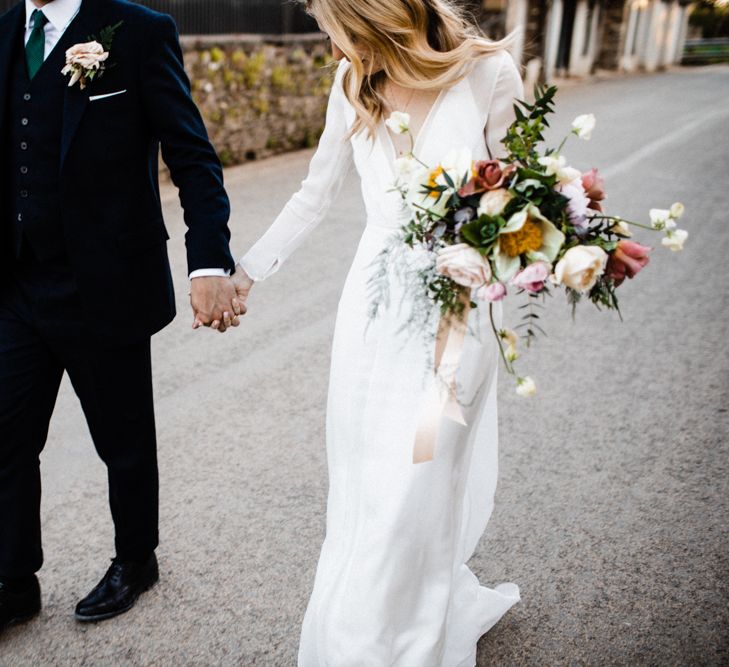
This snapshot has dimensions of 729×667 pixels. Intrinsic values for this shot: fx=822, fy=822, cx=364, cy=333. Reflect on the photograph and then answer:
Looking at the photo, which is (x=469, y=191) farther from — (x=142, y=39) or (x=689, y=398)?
(x=689, y=398)

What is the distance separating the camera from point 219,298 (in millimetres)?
2652

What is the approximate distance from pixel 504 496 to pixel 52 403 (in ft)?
6.30

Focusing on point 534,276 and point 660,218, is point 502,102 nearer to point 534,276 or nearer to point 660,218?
point 660,218

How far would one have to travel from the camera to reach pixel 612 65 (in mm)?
34094

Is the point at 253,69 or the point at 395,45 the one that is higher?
the point at 395,45

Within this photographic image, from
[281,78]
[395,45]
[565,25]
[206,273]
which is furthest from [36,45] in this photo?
[565,25]

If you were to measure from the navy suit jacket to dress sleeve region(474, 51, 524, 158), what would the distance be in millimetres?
867

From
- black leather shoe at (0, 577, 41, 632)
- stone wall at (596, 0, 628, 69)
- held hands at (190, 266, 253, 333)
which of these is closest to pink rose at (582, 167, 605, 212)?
held hands at (190, 266, 253, 333)

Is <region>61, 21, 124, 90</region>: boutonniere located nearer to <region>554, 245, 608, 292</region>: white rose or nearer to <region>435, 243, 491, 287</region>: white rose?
<region>435, 243, 491, 287</region>: white rose

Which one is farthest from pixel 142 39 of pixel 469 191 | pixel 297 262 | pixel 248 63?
pixel 248 63

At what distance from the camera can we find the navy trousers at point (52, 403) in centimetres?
256

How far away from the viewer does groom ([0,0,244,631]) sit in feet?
7.89

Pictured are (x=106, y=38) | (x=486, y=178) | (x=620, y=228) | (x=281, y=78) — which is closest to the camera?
(x=486, y=178)

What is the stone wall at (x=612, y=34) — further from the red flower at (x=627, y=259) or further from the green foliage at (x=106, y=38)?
the red flower at (x=627, y=259)
